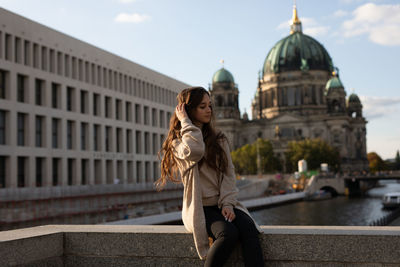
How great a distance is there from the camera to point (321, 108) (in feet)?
423

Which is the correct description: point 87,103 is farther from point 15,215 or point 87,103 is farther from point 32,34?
point 15,215

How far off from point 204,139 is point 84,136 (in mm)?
46192

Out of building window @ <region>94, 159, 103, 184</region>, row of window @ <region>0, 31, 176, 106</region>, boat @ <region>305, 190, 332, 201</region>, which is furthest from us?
boat @ <region>305, 190, 332, 201</region>

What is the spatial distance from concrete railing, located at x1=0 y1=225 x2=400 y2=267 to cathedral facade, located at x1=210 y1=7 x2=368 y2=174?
4311 inches

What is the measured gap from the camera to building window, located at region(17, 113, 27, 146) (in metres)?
42.8

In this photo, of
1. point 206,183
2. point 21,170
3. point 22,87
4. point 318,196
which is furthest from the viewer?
point 318,196

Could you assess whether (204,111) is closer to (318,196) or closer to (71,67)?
(71,67)

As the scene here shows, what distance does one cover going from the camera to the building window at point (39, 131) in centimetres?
4453

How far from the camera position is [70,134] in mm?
49250

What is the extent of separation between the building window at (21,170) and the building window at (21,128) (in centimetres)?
125

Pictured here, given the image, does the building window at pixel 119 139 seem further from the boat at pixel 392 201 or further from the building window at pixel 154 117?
the boat at pixel 392 201

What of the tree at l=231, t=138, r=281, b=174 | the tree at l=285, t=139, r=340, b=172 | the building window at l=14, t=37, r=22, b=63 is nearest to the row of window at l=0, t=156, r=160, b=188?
the building window at l=14, t=37, r=22, b=63

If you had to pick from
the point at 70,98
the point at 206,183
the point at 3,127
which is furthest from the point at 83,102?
the point at 206,183

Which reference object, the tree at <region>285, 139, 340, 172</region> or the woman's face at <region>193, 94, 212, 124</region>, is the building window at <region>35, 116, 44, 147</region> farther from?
the tree at <region>285, 139, 340, 172</region>
